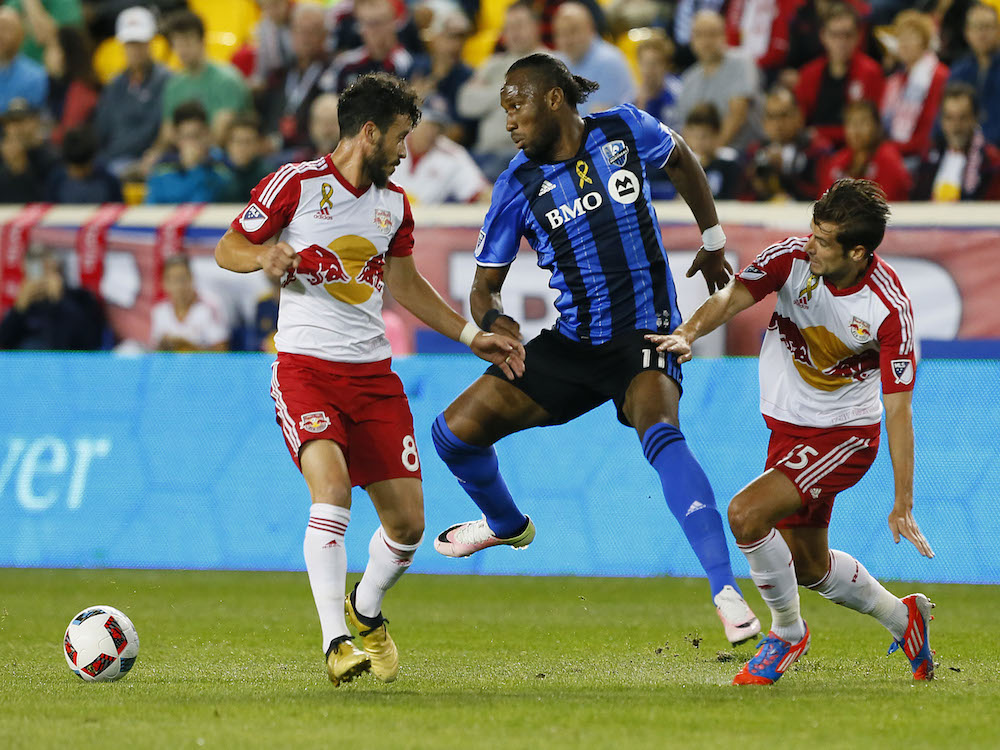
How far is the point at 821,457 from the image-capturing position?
6227 millimetres

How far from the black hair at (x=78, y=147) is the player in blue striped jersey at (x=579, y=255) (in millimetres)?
8704

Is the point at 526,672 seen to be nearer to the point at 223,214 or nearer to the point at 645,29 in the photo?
the point at 223,214

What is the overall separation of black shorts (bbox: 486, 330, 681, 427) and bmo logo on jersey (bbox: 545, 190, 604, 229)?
0.51m

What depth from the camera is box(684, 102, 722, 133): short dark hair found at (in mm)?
12461

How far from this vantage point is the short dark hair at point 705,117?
40.9 ft

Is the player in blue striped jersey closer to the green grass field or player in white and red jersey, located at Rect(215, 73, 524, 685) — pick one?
player in white and red jersey, located at Rect(215, 73, 524, 685)

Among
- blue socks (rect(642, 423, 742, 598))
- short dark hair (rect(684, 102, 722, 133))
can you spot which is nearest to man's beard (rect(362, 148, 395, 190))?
blue socks (rect(642, 423, 742, 598))

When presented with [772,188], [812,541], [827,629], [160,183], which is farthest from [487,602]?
[160,183]

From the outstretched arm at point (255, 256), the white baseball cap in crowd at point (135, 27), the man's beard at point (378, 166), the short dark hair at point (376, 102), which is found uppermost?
the short dark hair at point (376, 102)

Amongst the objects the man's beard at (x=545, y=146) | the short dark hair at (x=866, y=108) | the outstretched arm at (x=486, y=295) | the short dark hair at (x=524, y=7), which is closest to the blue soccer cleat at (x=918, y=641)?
the outstretched arm at (x=486, y=295)

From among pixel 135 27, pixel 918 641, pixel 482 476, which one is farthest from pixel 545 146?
pixel 135 27

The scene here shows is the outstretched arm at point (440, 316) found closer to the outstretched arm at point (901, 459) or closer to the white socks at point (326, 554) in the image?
the white socks at point (326, 554)

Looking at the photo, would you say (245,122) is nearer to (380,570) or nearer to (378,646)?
(380,570)

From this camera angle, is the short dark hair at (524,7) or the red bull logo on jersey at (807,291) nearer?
the red bull logo on jersey at (807,291)
